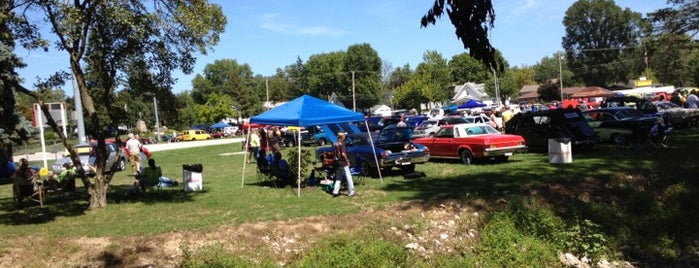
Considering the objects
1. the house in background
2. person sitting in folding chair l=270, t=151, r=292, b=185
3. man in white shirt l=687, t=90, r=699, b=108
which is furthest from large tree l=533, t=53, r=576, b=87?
person sitting in folding chair l=270, t=151, r=292, b=185

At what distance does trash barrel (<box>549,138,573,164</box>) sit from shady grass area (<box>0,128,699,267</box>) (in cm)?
46

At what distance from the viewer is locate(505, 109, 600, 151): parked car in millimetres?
18000

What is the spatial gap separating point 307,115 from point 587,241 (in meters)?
6.45

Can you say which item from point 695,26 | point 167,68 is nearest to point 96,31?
point 167,68

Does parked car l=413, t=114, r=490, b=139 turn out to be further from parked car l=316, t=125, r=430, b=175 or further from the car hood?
parked car l=316, t=125, r=430, b=175

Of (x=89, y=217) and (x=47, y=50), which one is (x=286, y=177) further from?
(x=47, y=50)

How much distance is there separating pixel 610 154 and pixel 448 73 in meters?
80.1

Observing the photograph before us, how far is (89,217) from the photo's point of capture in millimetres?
10719

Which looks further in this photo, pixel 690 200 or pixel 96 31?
pixel 690 200

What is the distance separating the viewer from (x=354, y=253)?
347 inches

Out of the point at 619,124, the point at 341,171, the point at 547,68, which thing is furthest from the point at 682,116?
the point at 547,68

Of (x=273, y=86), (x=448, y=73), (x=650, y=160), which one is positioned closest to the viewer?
(x=650, y=160)

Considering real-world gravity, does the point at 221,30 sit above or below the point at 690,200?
above

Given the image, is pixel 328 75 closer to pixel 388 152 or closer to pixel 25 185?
pixel 388 152
